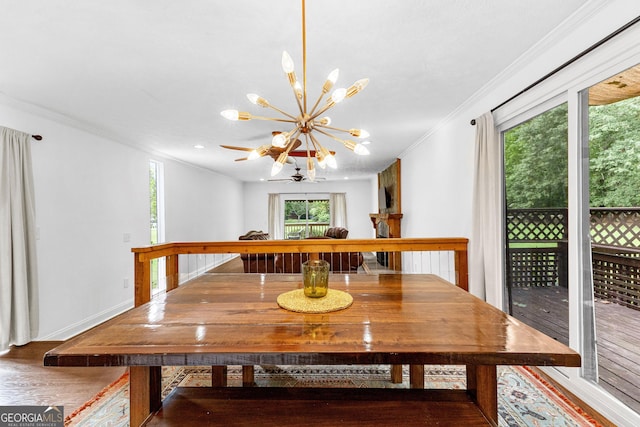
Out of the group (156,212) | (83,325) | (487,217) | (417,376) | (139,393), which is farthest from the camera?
(156,212)

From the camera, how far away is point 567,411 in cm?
175

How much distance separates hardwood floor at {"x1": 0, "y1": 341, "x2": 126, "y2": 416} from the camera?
6.45ft

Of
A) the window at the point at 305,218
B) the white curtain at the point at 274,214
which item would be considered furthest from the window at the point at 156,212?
the window at the point at 305,218

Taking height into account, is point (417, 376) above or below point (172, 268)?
below

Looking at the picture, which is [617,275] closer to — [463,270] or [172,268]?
[463,270]

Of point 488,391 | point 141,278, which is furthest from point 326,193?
point 488,391

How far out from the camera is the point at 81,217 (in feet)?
11.3

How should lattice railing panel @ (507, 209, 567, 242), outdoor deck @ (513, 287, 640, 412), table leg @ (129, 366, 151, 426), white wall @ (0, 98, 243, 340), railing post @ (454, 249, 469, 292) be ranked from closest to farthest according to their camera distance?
table leg @ (129, 366, 151, 426) < outdoor deck @ (513, 287, 640, 412) < lattice railing panel @ (507, 209, 567, 242) < railing post @ (454, 249, 469, 292) < white wall @ (0, 98, 243, 340)

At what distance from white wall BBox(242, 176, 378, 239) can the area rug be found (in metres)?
7.37

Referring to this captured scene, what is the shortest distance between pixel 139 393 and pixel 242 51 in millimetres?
2001

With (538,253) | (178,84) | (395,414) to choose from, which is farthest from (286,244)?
(538,253)

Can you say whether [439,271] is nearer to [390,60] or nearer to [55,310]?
[390,60]

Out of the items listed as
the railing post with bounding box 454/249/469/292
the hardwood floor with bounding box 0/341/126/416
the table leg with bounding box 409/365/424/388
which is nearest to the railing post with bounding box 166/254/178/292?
the hardwood floor with bounding box 0/341/126/416

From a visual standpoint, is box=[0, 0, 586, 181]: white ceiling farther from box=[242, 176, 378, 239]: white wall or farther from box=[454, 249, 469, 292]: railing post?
box=[242, 176, 378, 239]: white wall
